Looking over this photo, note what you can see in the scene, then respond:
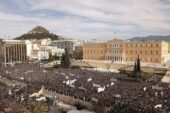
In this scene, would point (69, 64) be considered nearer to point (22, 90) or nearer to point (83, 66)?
point (83, 66)

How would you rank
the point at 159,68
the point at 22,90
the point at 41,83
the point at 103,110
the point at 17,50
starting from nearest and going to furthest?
the point at 103,110 → the point at 22,90 → the point at 41,83 → the point at 159,68 → the point at 17,50

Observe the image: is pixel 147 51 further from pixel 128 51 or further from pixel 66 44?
pixel 66 44

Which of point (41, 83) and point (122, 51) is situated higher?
point (122, 51)

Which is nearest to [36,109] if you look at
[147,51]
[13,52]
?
[147,51]

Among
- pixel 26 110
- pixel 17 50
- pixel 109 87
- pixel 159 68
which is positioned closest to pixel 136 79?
pixel 109 87

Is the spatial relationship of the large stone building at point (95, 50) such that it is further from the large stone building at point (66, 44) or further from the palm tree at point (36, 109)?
the palm tree at point (36, 109)

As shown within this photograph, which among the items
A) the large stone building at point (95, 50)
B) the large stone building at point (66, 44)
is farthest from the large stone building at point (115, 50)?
the large stone building at point (66, 44)

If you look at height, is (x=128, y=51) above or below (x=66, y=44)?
below
